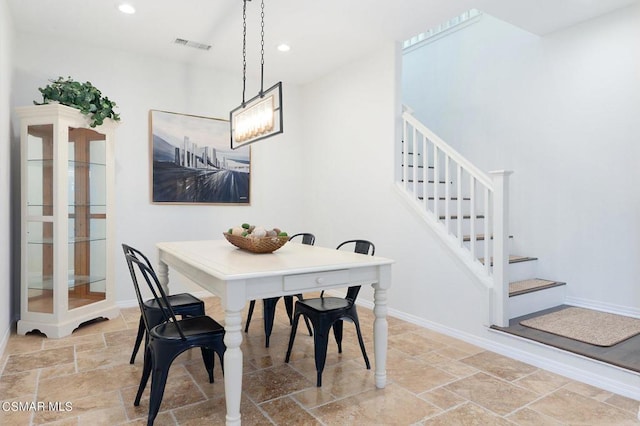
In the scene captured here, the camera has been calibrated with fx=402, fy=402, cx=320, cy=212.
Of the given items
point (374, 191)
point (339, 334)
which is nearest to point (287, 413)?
point (339, 334)

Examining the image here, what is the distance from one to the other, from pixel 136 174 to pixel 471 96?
12.6 feet

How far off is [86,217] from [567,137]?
4.51m

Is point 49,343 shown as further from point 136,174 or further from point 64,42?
point 64,42

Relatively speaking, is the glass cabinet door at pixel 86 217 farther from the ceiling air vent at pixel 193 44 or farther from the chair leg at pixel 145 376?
the chair leg at pixel 145 376

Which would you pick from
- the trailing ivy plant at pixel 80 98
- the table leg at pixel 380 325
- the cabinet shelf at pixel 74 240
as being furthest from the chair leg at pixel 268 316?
the trailing ivy plant at pixel 80 98

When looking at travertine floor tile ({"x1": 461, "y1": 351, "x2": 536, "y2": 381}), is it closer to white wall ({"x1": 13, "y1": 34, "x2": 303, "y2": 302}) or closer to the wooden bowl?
the wooden bowl

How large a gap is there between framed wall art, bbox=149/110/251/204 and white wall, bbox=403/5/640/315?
2.73 m

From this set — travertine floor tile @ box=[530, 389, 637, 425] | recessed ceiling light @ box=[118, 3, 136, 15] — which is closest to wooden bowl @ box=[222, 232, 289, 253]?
travertine floor tile @ box=[530, 389, 637, 425]

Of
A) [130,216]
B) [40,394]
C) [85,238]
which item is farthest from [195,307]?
[130,216]

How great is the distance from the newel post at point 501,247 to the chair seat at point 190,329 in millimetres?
2101

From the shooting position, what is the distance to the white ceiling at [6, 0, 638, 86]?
3260 millimetres

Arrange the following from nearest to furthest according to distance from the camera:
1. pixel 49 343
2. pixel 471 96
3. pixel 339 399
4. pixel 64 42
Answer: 1. pixel 339 399
2. pixel 49 343
3. pixel 64 42
4. pixel 471 96

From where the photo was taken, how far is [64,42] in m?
3.95

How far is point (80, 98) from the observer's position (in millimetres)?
3504
